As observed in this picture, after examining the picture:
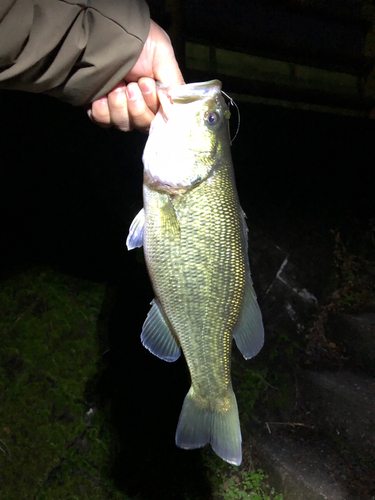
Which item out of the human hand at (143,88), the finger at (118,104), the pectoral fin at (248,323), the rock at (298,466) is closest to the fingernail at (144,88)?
the human hand at (143,88)

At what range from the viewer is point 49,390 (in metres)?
2.74

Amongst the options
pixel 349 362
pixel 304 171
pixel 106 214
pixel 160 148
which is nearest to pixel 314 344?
pixel 349 362

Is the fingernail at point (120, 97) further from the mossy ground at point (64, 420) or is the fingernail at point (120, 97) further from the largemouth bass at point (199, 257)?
the mossy ground at point (64, 420)

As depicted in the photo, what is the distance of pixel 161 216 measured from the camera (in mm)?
1611

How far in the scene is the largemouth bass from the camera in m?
1.58

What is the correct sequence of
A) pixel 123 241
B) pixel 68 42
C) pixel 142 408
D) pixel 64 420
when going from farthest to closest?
Answer: pixel 123 241 → pixel 142 408 → pixel 64 420 → pixel 68 42

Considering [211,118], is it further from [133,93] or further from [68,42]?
[68,42]

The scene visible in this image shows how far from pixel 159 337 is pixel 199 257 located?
0.49m

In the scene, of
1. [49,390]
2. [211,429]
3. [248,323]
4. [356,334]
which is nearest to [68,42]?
[248,323]

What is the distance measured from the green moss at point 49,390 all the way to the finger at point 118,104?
1.95m

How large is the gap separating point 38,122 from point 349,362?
4181 mm

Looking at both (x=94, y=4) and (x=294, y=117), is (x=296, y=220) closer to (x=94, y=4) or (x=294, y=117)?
(x=294, y=117)

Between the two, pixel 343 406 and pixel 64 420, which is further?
pixel 343 406

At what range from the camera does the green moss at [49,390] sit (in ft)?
8.16
